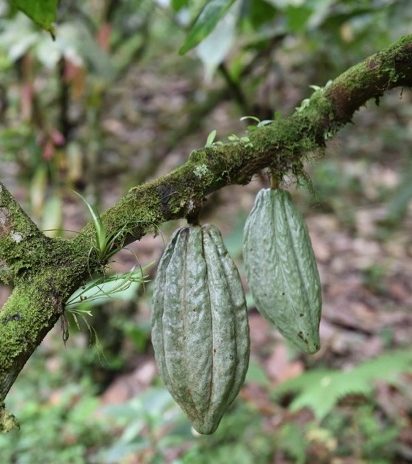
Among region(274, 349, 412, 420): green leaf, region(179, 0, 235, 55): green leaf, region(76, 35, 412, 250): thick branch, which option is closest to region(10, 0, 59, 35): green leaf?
region(179, 0, 235, 55): green leaf

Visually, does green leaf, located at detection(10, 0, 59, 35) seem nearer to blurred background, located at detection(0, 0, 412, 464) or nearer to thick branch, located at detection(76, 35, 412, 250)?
blurred background, located at detection(0, 0, 412, 464)

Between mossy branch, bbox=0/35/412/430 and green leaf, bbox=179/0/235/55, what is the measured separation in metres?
0.24

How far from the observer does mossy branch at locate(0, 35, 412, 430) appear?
0.73m

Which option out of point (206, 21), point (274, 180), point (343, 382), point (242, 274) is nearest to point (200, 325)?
point (274, 180)

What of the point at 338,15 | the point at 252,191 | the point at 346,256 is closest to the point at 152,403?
the point at 338,15

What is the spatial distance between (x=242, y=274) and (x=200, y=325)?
298 cm

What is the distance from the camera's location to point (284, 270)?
3.32 feet

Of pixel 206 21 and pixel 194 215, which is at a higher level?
pixel 206 21

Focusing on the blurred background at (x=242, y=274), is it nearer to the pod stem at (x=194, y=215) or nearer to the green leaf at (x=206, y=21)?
the green leaf at (x=206, y=21)

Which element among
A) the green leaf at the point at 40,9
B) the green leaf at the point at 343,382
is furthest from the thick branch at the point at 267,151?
the green leaf at the point at 343,382

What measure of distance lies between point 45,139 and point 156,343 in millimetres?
2629

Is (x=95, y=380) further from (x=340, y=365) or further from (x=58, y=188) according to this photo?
(x=340, y=365)

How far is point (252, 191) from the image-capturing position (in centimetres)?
538

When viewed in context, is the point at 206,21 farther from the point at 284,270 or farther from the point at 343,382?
the point at 343,382
